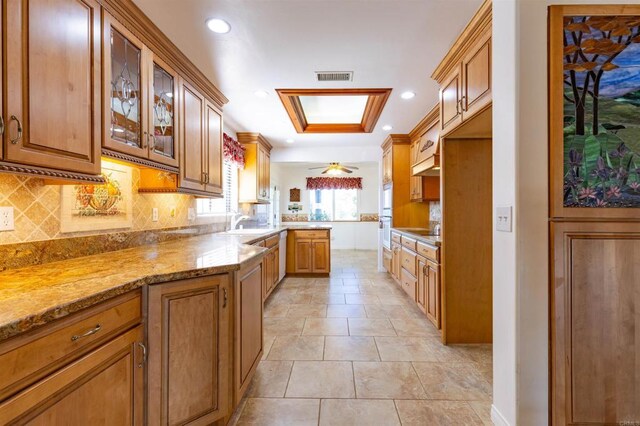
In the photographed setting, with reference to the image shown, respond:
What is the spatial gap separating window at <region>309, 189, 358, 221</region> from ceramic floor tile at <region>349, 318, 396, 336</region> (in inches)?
224

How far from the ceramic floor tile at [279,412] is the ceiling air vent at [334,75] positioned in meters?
2.61

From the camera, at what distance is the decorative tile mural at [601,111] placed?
54.1 inches

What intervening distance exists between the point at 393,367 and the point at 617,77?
86.9 inches

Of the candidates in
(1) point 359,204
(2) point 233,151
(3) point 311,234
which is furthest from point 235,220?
(1) point 359,204

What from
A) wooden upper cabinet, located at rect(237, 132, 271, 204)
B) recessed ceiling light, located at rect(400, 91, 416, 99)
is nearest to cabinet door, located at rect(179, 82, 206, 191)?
wooden upper cabinet, located at rect(237, 132, 271, 204)

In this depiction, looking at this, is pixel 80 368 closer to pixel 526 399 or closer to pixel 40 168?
pixel 40 168

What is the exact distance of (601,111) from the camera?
1382 millimetres

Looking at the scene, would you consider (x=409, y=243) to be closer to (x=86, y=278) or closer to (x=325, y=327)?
(x=325, y=327)

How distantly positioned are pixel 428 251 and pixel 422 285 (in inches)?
17.7

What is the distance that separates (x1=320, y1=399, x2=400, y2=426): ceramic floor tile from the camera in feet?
5.37

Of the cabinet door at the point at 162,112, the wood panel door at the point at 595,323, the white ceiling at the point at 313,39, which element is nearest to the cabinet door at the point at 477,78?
the white ceiling at the point at 313,39

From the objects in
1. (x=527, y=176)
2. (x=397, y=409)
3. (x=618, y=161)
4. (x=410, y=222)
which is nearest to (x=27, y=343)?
(x=397, y=409)

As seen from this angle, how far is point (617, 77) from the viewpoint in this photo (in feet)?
4.51

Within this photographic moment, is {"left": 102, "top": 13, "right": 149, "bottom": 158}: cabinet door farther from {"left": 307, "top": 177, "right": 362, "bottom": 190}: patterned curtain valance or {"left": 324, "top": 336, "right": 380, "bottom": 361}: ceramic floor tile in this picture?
{"left": 307, "top": 177, "right": 362, "bottom": 190}: patterned curtain valance
